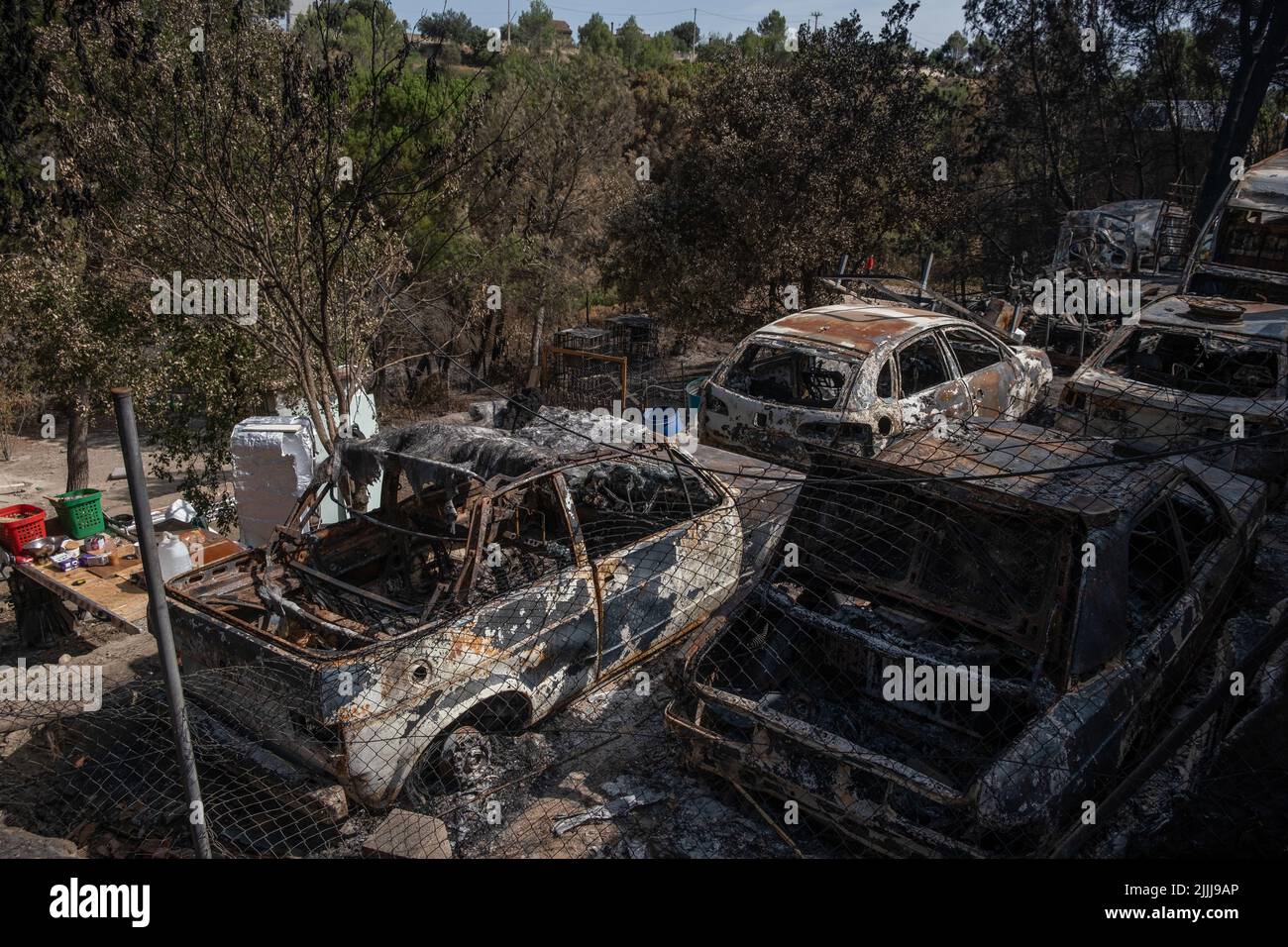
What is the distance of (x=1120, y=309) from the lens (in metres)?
12.6

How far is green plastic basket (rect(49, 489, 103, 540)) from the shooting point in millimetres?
8266

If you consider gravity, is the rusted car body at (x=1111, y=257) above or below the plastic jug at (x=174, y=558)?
above

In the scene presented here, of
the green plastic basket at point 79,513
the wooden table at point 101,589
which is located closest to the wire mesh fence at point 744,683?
the wooden table at point 101,589

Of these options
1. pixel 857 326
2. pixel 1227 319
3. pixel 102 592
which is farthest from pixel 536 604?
pixel 1227 319

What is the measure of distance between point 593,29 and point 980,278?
1338 inches

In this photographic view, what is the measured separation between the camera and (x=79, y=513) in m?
8.29

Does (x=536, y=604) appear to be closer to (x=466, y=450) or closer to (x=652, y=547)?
(x=652, y=547)

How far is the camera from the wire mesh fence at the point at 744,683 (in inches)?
159

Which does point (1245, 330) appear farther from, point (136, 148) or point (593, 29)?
point (593, 29)

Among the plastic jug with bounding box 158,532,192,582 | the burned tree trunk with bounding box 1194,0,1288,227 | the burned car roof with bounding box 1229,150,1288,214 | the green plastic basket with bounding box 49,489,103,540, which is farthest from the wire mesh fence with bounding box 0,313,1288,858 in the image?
the burned tree trunk with bounding box 1194,0,1288,227

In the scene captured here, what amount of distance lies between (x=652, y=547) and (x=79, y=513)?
231 inches

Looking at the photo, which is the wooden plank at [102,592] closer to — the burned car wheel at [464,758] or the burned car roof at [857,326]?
the burned car wheel at [464,758]

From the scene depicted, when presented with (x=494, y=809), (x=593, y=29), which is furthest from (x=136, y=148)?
(x=593, y=29)

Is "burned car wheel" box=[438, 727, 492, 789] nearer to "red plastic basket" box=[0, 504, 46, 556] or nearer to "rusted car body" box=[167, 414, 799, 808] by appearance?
"rusted car body" box=[167, 414, 799, 808]
